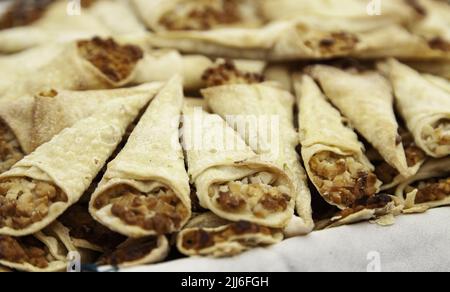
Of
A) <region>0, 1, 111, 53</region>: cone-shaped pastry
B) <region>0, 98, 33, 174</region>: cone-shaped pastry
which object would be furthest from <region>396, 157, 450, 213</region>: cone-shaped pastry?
<region>0, 1, 111, 53</region>: cone-shaped pastry

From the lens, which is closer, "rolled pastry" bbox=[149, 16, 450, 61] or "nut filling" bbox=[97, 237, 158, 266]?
"nut filling" bbox=[97, 237, 158, 266]

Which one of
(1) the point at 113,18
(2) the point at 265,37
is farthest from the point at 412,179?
(1) the point at 113,18

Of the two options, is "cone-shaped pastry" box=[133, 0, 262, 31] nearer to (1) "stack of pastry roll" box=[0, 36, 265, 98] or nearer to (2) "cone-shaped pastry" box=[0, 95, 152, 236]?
(1) "stack of pastry roll" box=[0, 36, 265, 98]

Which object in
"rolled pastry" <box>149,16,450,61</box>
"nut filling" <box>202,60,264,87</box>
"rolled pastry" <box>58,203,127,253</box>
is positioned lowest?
"rolled pastry" <box>58,203,127,253</box>

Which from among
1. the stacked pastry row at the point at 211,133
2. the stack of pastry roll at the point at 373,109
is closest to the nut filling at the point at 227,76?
the stacked pastry row at the point at 211,133

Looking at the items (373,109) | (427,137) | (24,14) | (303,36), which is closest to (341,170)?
(373,109)

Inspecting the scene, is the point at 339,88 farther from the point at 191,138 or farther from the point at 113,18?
the point at 113,18

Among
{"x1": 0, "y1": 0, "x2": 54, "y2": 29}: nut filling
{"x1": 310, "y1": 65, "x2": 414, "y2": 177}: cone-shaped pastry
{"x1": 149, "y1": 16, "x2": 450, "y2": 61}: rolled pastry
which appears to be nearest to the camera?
{"x1": 310, "y1": 65, "x2": 414, "y2": 177}: cone-shaped pastry

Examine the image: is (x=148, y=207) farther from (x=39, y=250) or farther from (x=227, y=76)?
(x=227, y=76)
